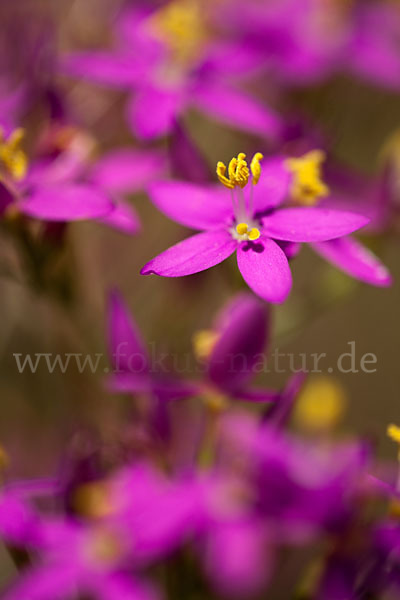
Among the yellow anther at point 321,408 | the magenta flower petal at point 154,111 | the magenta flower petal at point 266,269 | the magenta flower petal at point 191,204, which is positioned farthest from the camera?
the yellow anther at point 321,408

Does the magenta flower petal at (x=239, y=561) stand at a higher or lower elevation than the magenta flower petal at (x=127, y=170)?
lower

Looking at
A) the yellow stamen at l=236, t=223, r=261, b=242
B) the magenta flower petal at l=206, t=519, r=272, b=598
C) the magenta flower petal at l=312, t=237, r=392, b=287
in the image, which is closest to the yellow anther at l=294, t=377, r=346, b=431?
the magenta flower petal at l=206, t=519, r=272, b=598

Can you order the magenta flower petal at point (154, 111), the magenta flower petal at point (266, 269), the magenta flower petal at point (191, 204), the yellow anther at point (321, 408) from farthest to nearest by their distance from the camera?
1. the yellow anther at point (321, 408)
2. the magenta flower petal at point (154, 111)
3. the magenta flower petal at point (191, 204)
4. the magenta flower petal at point (266, 269)

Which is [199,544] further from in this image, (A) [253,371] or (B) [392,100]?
(B) [392,100]

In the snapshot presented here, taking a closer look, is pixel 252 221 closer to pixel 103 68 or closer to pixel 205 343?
pixel 205 343

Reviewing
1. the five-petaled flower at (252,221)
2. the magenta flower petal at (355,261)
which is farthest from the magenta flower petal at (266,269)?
the magenta flower petal at (355,261)

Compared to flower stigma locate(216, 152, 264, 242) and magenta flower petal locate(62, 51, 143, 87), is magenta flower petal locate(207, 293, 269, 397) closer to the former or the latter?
flower stigma locate(216, 152, 264, 242)

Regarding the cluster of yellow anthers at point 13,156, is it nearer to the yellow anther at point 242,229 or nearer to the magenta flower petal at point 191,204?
the magenta flower petal at point 191,204
